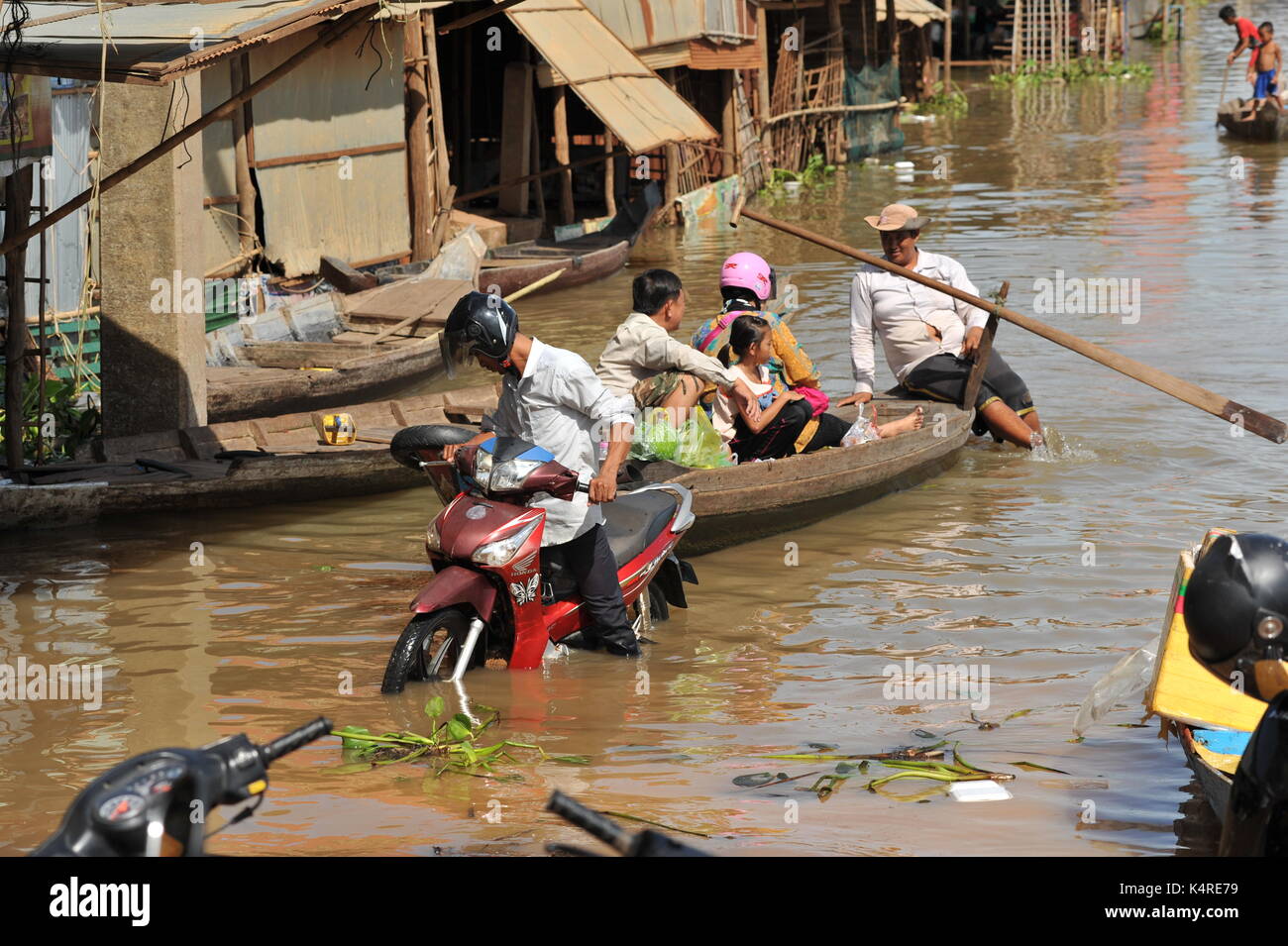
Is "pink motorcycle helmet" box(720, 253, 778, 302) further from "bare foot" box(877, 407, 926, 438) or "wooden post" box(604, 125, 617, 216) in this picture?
"wooden post" box(604, 125, 617, 216)

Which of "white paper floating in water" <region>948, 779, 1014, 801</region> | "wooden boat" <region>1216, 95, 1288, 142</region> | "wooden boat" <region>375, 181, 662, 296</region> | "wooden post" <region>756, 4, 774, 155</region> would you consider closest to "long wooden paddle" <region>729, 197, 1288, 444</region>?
"white paper floating in water" <region>948, 779, 1014, 801</region>

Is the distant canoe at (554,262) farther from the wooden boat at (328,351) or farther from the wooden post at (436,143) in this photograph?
the wooden boat at (328,351)

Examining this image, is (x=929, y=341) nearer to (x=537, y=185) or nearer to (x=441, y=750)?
(x=441, y=750)

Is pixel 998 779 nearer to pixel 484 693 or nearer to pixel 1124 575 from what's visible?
pixel 484 693

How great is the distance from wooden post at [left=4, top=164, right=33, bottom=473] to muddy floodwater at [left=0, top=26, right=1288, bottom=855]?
0.63m

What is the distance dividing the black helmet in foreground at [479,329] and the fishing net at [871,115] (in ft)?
69.0

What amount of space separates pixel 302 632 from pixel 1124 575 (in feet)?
13.3

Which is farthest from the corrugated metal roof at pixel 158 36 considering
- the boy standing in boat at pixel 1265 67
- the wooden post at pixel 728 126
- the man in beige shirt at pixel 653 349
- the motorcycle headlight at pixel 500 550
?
the boy standing in boat at pixel 1265 67

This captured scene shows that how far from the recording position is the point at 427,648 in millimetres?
5523

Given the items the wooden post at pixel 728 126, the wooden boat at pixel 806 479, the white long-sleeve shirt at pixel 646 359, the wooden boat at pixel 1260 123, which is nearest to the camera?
the white long-sleeve shirt at pixel 646 359

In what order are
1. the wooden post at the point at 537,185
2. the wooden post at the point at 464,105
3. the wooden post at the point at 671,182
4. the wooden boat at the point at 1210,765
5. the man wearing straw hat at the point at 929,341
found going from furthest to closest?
the wooden post at the point at 671,182, the wooden post at the point at 464,105, the wooden post at the point at 537,185, the man wearing straw hat at the point at 929,341, the wooden boat at the point at 1210,765

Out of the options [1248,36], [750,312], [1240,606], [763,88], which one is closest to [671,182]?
[763,88]

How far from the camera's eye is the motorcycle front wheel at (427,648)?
538 centimetres

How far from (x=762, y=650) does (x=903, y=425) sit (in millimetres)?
2842
